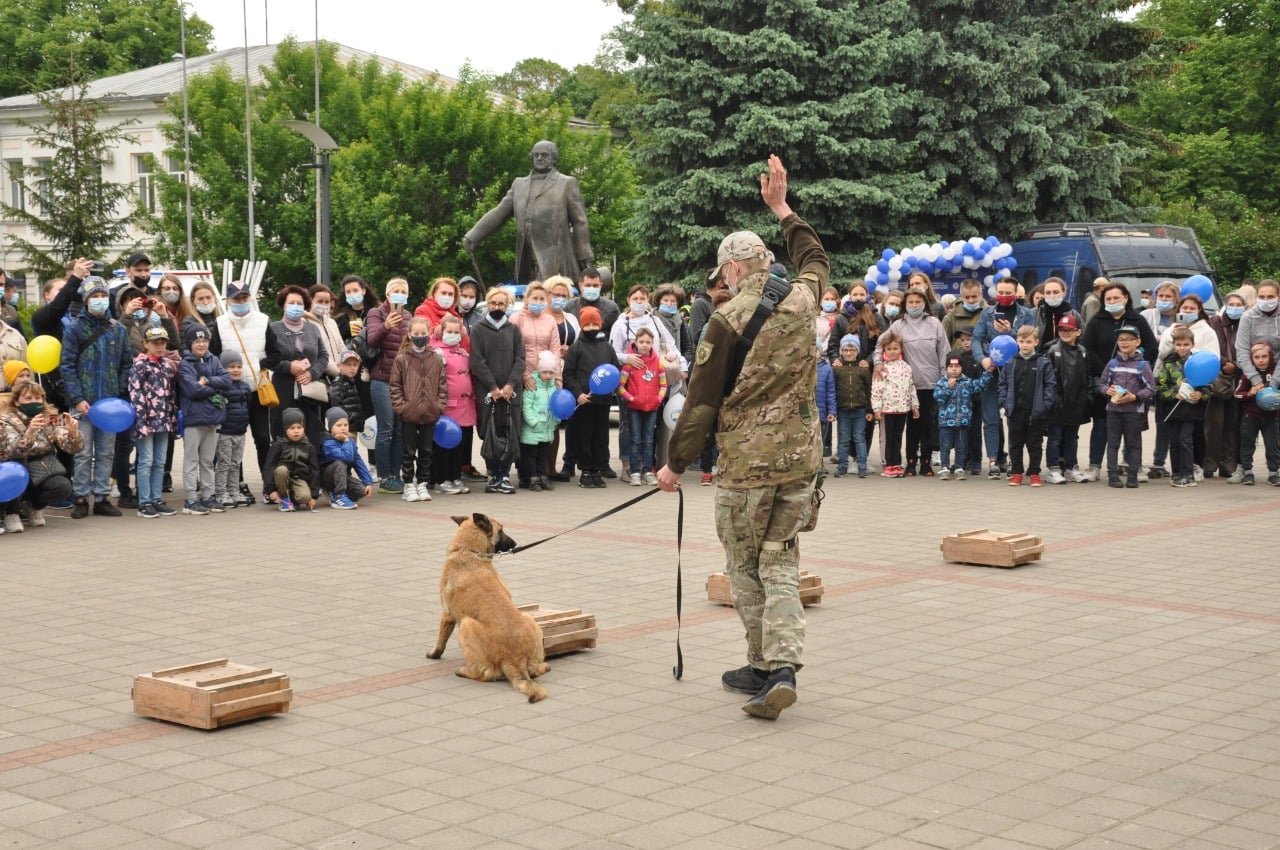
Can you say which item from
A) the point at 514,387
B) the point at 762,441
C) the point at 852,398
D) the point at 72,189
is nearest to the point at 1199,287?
the point at 852,398

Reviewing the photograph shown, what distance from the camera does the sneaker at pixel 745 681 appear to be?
7.25 metres

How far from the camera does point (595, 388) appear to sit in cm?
1545

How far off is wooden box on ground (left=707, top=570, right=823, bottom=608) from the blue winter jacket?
5.99 meters

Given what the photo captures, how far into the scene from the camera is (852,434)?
17062mm

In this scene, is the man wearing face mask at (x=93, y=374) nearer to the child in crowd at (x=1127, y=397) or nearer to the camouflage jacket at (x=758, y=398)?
the camouflage jacket at (x=758, y=398)

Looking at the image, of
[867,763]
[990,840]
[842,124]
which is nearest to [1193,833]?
[990,840]

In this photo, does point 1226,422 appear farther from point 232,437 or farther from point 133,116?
point 133,116

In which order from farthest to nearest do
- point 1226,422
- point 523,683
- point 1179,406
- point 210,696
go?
point 1226,422, point 1179,406, point 523,683, point 210,696

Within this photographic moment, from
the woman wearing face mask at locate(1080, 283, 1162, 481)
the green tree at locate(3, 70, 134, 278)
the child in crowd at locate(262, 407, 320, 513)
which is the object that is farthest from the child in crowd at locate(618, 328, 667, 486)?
the green tree at locate(3, 70, 134, 278)

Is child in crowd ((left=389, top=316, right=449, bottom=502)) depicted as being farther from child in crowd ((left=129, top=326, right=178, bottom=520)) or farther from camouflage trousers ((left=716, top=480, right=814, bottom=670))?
camouflage trousers ((left=716, top=480, right=814, bottom=670))

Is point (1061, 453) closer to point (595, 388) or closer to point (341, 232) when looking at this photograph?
point (595, 388)

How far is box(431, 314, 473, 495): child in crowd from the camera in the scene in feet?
49.4

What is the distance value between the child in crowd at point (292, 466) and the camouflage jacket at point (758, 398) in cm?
775

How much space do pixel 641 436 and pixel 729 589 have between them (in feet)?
23.2
